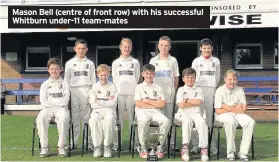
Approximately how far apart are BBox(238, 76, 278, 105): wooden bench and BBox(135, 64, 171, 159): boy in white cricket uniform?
25.7ft

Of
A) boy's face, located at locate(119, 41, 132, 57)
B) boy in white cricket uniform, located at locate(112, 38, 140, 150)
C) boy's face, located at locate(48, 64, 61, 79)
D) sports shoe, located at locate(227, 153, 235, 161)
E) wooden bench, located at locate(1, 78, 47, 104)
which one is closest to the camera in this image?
sports shoe, located at locate(227, 153, 235, 161)

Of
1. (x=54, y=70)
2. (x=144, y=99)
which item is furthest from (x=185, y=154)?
(x=54, y=70)

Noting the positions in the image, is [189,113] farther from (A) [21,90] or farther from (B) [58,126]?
(A) [21,90]

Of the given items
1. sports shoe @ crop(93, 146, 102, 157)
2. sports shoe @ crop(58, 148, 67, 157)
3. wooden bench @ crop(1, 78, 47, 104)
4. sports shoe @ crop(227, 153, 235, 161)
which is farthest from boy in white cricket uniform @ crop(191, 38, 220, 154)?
wooden bench @ crop(1, 78, 47, 104)

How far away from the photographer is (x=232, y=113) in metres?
7.29

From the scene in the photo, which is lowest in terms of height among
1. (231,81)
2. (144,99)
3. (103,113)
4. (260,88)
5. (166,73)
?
(103,113)

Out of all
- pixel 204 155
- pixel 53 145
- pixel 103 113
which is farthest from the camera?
pixel 53 145

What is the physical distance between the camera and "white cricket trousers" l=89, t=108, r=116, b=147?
285 inches

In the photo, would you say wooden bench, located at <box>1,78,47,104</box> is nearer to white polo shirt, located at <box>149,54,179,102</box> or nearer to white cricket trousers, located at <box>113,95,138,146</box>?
white cricket trousers, located at <box>113,95,138,146</box>

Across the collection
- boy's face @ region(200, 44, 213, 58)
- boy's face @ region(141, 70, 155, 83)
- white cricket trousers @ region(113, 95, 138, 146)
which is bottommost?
white cricket trousers @ region(113, 95, 138, 146)

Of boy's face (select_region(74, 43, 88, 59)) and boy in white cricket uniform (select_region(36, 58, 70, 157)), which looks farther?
boy's face (select_region(74, 43, 88, 59))

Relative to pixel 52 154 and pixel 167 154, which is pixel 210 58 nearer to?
pixel 167 154

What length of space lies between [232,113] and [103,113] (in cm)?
194

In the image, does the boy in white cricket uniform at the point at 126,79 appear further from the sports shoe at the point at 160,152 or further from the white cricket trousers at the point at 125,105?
the sports shoe at the point at 160,152
